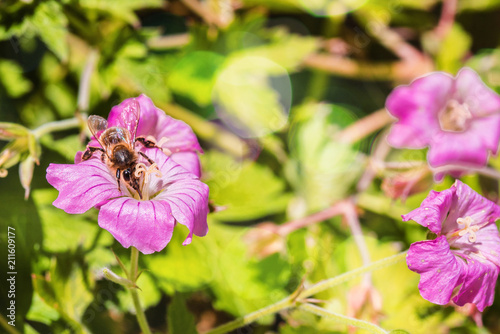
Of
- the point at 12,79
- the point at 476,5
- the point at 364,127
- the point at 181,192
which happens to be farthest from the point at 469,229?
the point at 476,5

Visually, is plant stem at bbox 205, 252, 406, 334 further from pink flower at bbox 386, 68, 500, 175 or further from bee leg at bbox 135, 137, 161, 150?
pink flower at bbox 386, 68, 500, 175

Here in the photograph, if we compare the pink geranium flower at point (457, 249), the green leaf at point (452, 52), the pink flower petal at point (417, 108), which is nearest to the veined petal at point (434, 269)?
the pink geranium flower at point (457, 249)

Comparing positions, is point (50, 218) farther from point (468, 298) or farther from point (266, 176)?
point (468, 298)

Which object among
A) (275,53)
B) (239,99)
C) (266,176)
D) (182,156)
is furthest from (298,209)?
(182,156)

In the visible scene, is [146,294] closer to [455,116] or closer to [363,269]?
[363,269]

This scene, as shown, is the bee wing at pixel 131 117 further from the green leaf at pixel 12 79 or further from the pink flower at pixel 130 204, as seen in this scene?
the green leaf at pixel 12 79
